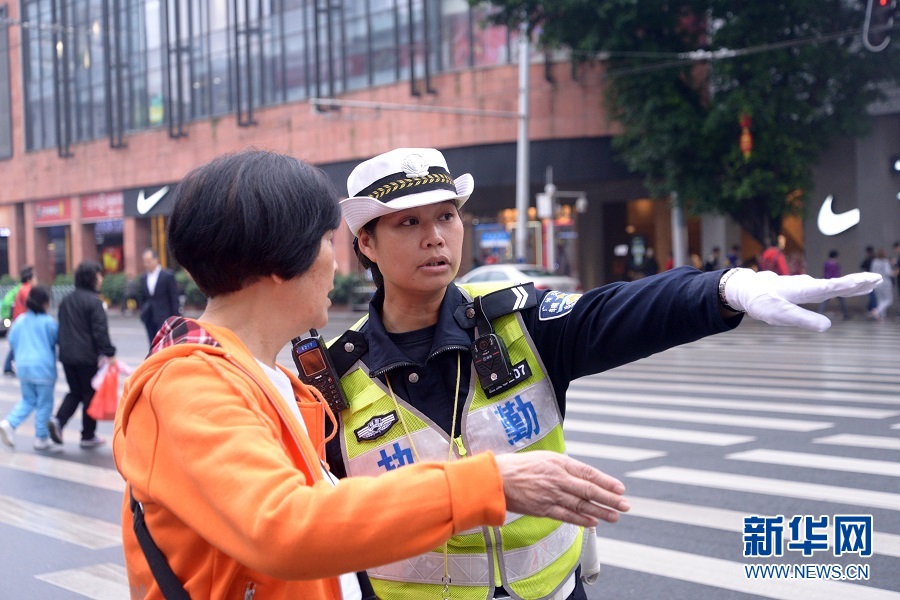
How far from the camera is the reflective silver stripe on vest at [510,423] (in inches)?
99.0

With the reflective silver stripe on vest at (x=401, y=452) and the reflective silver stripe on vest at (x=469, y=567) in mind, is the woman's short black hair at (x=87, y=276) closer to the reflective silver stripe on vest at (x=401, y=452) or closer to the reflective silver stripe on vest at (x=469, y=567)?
the reflective silver stripe on vest at (x=401, y=452)

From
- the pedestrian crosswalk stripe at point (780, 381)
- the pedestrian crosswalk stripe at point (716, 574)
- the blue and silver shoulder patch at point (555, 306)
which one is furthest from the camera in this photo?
the pedestrian crosswalk stripe at point (780, 381)

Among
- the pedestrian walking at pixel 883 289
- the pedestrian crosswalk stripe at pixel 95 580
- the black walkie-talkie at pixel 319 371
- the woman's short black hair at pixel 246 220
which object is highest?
the woman's short black hair at pixel 246 220

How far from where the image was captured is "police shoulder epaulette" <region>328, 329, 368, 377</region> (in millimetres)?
2641

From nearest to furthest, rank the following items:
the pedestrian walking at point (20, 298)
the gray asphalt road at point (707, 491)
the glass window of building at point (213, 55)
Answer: the gray asphalt road at point (707, 491)
the pedestrian walking at point (20, 298)
the glass window of building at point (213, 55)

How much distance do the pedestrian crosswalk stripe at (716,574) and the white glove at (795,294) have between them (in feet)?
10.7

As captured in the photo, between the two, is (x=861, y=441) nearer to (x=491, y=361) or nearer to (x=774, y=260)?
(x=491, y=361)

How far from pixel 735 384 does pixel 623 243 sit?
24.6 meters

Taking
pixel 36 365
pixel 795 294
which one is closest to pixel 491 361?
pixel 795 294

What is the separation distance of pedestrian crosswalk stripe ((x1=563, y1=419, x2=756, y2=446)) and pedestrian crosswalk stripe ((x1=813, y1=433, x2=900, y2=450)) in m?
0.63

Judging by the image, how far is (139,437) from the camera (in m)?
1.67

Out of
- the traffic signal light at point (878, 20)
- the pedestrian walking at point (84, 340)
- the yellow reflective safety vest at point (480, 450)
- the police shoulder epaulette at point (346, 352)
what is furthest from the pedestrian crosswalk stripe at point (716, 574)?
the traffic signal light at point (878, 20)

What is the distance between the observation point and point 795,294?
2.04 m

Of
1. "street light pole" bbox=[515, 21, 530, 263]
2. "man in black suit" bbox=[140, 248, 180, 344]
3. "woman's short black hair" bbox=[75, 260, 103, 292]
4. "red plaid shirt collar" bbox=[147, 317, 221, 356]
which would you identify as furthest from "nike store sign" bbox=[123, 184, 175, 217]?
"red plaid shirt collar" bbox=[147, 317, 221, 356]
